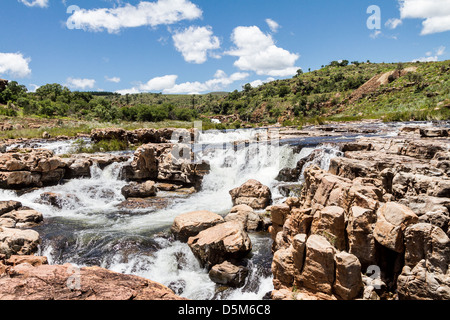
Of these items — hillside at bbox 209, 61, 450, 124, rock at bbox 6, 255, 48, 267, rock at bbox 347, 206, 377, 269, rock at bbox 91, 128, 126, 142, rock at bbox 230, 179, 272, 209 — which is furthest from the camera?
hillside at bbox 209, 61, 450, 124

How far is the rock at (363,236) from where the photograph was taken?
4047mm

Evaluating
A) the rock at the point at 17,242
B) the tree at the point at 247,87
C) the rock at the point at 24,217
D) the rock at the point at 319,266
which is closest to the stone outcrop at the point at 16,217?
the rock at the point at 24,217

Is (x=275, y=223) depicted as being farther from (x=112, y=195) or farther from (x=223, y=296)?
(x=112, y=195)

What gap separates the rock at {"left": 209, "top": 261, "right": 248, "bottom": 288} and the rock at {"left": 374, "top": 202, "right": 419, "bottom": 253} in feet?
8.99

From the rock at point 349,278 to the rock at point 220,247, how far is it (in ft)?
8.38

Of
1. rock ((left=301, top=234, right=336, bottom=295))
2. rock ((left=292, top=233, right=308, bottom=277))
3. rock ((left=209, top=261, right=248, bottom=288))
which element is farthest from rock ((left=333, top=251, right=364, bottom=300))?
rock ((left=209, top=261, right=248, bottom=288))

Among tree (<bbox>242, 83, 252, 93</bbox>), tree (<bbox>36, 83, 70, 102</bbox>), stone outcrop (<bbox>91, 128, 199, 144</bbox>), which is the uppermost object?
tree (<bbox>242, 83, 252, 93</bbox>)

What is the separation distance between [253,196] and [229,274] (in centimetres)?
466

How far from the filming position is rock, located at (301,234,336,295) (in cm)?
389

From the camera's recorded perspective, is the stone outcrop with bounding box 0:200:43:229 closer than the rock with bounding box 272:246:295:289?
No

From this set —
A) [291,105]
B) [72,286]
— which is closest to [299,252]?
[72,286]

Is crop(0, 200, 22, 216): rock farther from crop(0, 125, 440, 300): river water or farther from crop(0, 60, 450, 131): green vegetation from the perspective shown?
crop(0, 60, 450, 131): green vegetation

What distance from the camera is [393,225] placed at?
12.7ft

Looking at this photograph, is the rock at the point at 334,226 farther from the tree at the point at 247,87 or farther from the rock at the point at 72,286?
the tree at the point at 247,87
